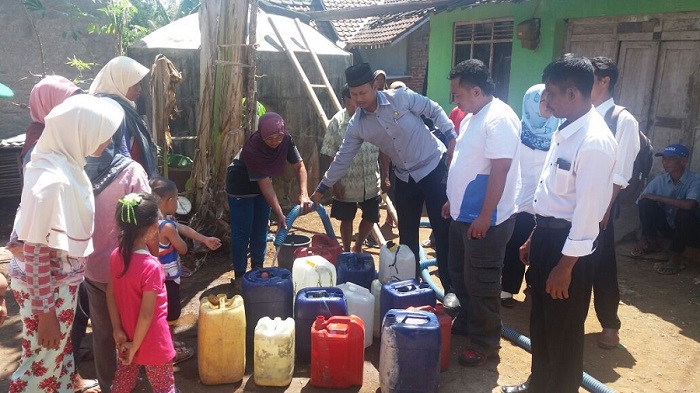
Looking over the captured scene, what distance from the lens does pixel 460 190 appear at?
3404 mm

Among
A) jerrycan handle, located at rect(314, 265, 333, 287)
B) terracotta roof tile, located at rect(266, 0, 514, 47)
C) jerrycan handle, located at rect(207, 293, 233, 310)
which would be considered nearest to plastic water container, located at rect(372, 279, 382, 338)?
jerrycan handle, located at rect(314, 265, 333, 287)

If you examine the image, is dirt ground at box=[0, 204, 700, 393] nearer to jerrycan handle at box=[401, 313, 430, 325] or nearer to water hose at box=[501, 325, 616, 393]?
water hose at box=[501, 325, 616, 393]

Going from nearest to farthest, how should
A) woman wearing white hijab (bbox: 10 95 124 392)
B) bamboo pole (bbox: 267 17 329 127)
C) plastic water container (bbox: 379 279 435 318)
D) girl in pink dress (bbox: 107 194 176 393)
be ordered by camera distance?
woman wearing white hijab (bbox: 10 95 124 392), girl in pink dress (bbox: 107 194 176 393), plastic water container (bbox: 379 279 435 318), bamboo pole (bbox: 267 17 329 127)

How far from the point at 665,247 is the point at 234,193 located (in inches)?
193

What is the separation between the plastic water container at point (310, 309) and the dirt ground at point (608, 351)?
16 centimetres

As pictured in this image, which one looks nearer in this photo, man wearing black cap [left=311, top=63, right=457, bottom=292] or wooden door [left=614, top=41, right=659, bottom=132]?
man wearing black cap [left=311, top=63, right=457, bottom=292]

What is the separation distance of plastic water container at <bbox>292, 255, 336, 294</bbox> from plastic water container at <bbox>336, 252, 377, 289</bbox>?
17 centimetres

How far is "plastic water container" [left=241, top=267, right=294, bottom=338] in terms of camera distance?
3.52 metres

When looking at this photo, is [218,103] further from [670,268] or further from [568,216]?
[670,268]

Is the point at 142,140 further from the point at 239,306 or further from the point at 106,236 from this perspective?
the point at 239,306

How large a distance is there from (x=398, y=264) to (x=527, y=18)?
19.1 feet

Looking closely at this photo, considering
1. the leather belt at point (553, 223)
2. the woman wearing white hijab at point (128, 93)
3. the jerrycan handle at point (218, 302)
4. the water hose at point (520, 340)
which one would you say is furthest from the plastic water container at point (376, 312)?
the woman wearing white hijab at point (128, 93)

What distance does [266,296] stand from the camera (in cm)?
353

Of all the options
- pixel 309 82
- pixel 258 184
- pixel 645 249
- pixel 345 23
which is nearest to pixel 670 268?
pixel 645 249
